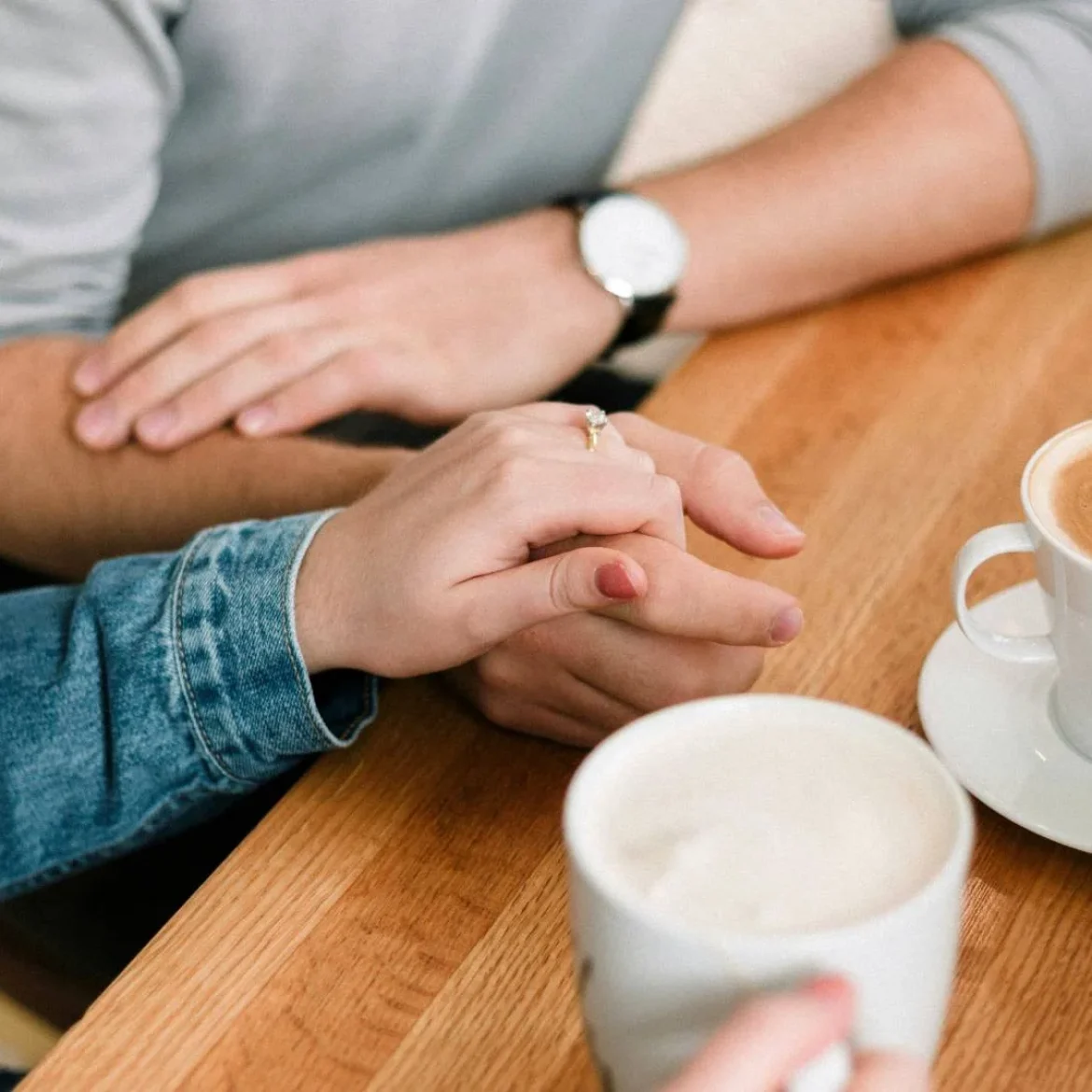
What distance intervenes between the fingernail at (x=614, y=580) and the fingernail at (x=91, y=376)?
0.43m

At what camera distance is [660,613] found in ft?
1.86

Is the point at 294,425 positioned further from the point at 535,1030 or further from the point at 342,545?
the point at 535,1030

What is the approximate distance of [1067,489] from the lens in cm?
52

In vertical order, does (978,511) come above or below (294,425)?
above

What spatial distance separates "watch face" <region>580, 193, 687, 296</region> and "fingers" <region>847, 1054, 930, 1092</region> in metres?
0.66

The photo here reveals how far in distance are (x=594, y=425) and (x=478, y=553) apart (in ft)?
0.36

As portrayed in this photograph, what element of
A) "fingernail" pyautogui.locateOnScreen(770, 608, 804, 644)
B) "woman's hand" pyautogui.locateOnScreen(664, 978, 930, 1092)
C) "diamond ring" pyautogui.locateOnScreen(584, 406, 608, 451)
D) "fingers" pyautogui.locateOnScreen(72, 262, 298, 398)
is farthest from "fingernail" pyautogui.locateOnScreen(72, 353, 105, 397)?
"woman's hand" pyautogui.locateOnScreen(664, 978, 930, 1092)

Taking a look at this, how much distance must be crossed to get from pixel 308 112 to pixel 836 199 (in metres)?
0.39

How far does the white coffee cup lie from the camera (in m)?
0.32

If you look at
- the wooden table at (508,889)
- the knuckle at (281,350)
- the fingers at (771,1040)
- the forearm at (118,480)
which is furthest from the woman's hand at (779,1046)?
the knuckle at (281,350)

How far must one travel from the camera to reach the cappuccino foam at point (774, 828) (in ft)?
1.11

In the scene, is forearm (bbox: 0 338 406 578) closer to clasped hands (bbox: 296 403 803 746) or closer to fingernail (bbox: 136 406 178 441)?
fingernail (bbox: 136 406 178 441)

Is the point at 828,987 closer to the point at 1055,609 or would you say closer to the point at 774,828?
the point at 774,828

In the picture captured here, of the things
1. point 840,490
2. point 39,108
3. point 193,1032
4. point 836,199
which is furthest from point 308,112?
point 193,1032
